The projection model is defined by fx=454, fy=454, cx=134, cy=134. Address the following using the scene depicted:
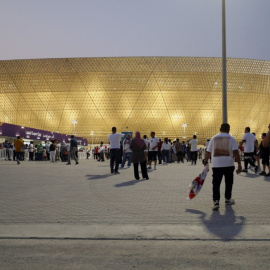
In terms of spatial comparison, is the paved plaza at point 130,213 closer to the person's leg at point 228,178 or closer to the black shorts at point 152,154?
the person's leg at point 228,178

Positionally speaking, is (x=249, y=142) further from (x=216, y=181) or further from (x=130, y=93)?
(x=130, y=93)

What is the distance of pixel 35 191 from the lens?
952 centimetres

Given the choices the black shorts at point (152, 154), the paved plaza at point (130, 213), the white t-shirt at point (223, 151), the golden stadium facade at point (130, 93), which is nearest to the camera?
the paved plaza at point (130, 213)

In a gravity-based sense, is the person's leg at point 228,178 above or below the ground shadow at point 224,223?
above

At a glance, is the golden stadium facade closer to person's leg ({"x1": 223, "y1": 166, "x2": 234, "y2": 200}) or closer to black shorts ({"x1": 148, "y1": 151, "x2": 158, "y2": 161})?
black shorts ({"x1": 148, "y1": 151, "x2": 158, "y2": 161})

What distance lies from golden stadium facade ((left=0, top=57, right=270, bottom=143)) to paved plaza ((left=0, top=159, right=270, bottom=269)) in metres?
49.6

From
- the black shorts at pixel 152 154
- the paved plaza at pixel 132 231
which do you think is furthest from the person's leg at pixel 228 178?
the black shorts at pixel 152 154

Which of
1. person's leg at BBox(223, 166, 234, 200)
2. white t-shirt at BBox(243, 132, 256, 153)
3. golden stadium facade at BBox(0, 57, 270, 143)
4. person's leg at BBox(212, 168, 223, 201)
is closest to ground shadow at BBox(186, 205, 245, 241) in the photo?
person's leg at BBox(212, 168, 223, 201)

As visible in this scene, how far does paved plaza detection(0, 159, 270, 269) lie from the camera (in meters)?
3.81

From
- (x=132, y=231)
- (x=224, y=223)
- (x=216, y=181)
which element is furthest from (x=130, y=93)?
(x=132, y=231)

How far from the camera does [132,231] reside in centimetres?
509

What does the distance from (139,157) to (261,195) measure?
5060 millimetres

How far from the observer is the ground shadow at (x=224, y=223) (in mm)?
4957

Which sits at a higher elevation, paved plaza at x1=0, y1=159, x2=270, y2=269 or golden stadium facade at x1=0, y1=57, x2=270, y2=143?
golden stadium facade at x1=0, y1=57, x2=270, y2=143
